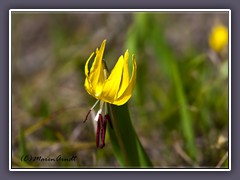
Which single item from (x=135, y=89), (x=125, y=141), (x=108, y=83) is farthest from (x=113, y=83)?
(x=135, y=89)

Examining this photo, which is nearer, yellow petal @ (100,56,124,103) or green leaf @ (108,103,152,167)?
yellow petal @ (100,56,124,103)

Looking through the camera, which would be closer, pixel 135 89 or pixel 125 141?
pixel 125 141

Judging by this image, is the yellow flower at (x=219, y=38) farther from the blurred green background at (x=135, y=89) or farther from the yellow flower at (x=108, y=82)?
the yellow flower at (x=108, y=82)

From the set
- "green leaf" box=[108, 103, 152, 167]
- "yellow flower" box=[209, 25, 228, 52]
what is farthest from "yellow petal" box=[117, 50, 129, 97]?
"yellow flower" box=[209, 25, 228, 52]

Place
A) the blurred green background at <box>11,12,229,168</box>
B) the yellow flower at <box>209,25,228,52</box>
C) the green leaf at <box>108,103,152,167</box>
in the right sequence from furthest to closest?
the yellow flower at <box>209,25,228,52</box> → the blurred green background at <box>11,12,229,168</box> → the green leaf at <box>108,103,152,167</box>

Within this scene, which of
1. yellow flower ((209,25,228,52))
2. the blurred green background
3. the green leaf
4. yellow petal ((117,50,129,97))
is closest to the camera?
yellow petal ((117,50,129,97))

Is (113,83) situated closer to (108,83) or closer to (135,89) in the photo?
(108,83)

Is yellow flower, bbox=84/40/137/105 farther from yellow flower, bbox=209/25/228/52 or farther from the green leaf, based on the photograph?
yellow flower, bbox=209/25/228/52
